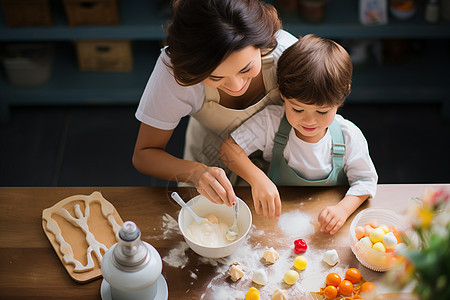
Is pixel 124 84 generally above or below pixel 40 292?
below

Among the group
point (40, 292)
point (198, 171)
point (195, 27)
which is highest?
point (195, 27)

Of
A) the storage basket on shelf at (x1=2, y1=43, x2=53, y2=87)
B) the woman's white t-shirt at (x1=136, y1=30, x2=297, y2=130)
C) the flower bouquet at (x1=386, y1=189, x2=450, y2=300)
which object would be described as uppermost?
the flower bouquet at (x1=386, y1=189, x2=450, y2=300)

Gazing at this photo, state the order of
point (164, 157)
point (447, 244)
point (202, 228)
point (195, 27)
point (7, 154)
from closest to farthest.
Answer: point (447, 244), point (195, 27), point (202, 228), point (164, 157), point (7, 154)

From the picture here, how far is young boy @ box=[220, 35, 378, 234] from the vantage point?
140 centimetres

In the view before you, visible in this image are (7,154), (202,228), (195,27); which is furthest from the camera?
(7,154)

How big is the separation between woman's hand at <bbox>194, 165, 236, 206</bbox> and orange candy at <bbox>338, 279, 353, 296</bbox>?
32 cm

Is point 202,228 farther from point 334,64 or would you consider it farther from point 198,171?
point 334,64

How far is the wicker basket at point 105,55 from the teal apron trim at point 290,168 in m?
1.39

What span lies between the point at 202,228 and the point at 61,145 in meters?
1.57

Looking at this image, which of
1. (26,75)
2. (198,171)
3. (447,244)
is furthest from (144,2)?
(447,244)

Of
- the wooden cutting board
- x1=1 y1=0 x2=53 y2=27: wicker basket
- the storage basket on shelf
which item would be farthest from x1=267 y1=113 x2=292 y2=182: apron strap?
the storage basket on shelf

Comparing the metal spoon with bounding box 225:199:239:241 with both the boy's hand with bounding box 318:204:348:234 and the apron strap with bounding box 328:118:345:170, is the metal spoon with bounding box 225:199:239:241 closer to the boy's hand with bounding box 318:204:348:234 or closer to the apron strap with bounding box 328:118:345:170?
the boy's hand with bounding box 318:204:348:234

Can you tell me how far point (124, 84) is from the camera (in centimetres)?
279

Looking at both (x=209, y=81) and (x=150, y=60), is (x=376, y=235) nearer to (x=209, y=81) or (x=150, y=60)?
(x=209, y=81)
